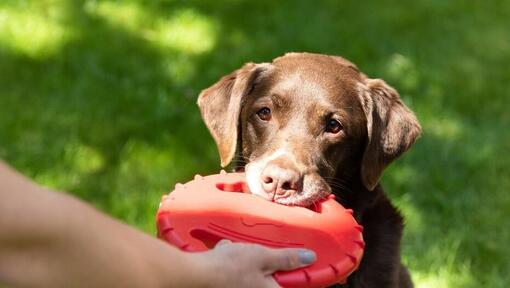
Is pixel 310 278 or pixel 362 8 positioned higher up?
pixel 310 278

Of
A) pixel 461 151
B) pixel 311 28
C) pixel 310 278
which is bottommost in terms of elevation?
pixel 461 151

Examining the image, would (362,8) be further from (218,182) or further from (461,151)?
(218,182)

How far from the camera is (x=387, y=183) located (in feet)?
23.4

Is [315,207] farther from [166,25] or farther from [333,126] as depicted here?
[166,25]

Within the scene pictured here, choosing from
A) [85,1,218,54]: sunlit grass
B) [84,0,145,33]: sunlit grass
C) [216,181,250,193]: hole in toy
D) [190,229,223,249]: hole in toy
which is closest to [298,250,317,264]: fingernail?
[190,229,223,249]: hole in toy

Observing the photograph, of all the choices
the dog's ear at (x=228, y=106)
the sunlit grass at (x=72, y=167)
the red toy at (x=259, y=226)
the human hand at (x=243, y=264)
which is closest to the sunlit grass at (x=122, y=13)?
the sunlit grass at (x=72, y=167)

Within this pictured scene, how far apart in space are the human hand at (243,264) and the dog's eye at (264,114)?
175 cm

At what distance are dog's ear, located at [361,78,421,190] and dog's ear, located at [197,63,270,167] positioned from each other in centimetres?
64

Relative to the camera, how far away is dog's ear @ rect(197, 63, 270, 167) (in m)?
5.25

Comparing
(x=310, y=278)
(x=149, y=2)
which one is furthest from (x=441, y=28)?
(x=310, y=278)

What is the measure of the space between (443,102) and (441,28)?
5.76 ft

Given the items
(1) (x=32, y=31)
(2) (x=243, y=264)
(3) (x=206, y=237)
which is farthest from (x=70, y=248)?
(1) (x=32, y=31)

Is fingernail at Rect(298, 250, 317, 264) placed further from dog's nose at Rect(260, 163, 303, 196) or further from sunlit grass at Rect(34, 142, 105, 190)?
sunlit grass at Rect(34, 142, 105, 190)

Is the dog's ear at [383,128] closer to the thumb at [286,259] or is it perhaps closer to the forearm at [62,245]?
the thumb at [286,259]
